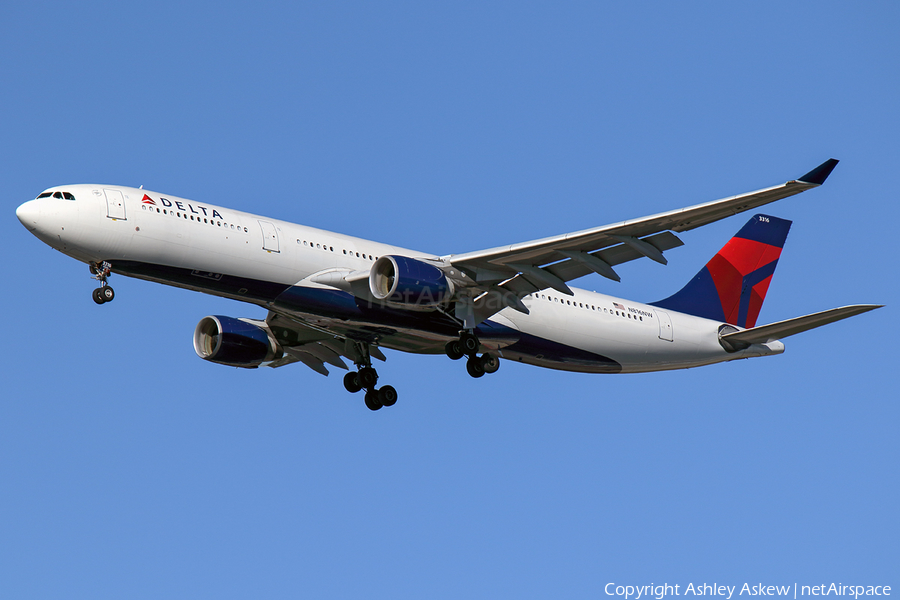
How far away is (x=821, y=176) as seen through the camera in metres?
23.0

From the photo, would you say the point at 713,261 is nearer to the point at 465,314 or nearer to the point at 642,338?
the point at 642,338

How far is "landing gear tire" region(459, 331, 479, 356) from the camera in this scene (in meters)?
29.8

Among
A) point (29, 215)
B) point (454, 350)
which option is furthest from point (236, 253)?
point (454, 350)

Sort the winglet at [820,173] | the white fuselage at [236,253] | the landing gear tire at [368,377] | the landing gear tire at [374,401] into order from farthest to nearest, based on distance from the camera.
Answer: the landing gear tire at [368,377] < the landing gear tire at [374,401] < the white fuselage at [236,253] < the winglet at [820,173]

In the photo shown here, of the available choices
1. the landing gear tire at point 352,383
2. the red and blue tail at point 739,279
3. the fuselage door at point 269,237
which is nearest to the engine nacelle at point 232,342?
the landing gear tire at point 352,383

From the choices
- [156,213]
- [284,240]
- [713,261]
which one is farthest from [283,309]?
[713,261]

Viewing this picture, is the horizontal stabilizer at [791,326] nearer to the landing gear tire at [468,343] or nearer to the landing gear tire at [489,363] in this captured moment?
the landing gear tire at [489,363]

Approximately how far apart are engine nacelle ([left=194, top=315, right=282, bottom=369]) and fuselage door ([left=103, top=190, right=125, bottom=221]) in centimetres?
722

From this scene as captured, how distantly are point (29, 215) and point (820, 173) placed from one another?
19.0 metres

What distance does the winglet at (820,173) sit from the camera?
22859 mm

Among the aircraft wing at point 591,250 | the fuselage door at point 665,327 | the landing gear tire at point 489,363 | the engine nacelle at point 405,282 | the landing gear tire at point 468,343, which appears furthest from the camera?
the fuselage door at point 665,327

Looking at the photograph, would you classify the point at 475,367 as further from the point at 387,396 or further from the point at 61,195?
the point at 61,195

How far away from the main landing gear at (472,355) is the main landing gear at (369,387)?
3974mm

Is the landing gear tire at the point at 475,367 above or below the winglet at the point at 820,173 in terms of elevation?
below
